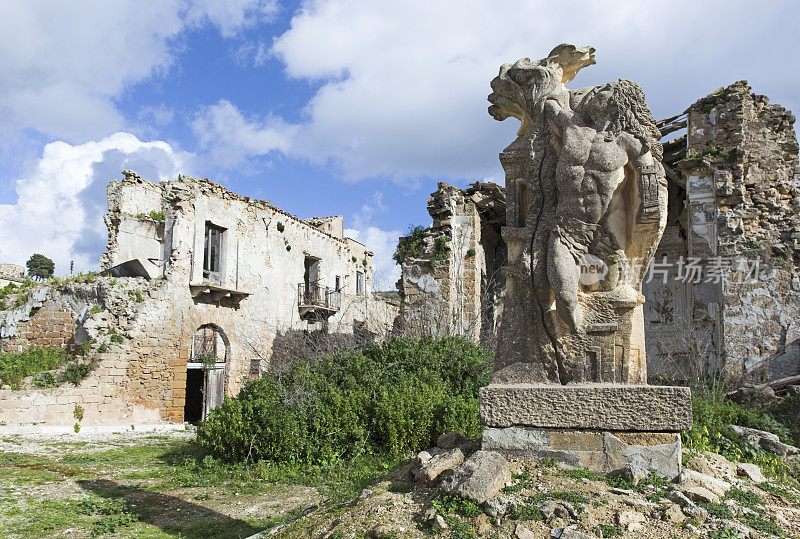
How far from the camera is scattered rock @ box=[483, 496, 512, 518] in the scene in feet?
10.0

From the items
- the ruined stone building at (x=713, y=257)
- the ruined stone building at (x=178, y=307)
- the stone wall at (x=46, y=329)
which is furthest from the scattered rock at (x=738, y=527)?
the stone wall at (x=46, y=329)

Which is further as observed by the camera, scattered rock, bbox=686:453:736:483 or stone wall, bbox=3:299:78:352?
stone wall, bbox=3:299:78:352

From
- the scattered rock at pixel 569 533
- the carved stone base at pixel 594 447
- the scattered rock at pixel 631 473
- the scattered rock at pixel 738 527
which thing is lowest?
the scattered rock at pixel 569 533

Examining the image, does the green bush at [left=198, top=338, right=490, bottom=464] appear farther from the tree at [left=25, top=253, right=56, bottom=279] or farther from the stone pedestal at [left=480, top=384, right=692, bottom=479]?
the tree at [left=25, top=253, right=56, bottom=279]

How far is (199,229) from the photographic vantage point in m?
15.6

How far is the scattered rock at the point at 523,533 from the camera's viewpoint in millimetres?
2855

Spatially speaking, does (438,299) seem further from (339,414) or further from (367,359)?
(339,414)

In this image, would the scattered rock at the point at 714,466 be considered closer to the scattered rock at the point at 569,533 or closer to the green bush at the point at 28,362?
the scattered rock at the point at 569,533

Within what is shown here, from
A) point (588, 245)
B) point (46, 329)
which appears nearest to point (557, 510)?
point (588, 245)

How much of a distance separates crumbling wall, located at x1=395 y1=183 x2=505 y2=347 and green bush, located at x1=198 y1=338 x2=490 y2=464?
3.69m

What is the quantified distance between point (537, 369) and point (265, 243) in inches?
587

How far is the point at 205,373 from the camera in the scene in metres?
16.1

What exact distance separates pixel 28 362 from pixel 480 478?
1186cm

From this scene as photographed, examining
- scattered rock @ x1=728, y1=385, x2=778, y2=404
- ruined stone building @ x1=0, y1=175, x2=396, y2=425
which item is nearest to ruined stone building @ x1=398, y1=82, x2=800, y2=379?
scattered rock @ x1=728, y1=385, x2=778, y2=404
